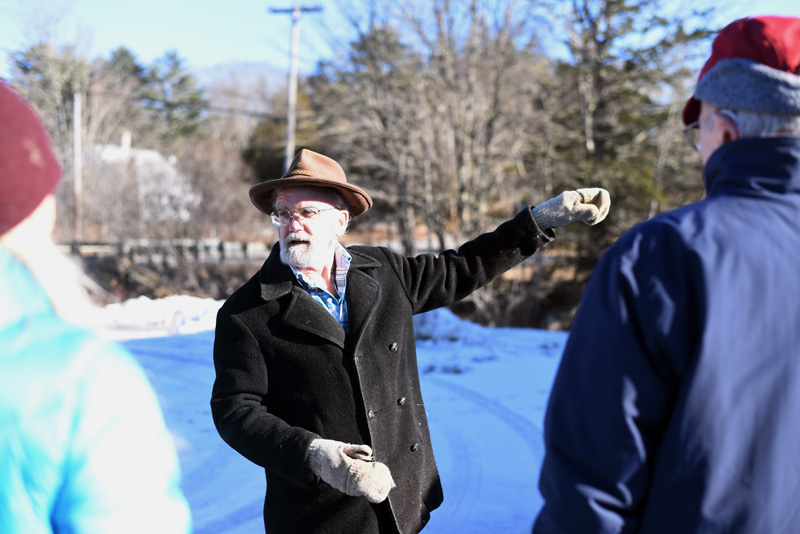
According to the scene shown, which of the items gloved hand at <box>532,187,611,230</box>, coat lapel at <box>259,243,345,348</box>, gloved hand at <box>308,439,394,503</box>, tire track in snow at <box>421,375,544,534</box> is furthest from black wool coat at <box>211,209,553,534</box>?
tire track in snow at <box>421,375,544,534</box>

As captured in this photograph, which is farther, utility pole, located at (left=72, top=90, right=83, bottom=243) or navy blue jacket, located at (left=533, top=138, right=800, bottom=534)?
utility pole, located at (left=72, top=90, right=83, bottom=243)

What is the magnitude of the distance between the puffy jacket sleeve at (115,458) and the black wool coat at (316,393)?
90 cm

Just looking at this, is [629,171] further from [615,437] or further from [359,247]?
[615,437]

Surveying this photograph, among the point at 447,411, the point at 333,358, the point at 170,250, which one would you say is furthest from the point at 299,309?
the point at 170,250

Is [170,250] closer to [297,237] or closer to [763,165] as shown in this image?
[297,237]

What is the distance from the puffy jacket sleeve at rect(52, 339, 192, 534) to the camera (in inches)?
43.8

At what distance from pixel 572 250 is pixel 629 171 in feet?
7.53

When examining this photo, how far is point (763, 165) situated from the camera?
1.38 metres

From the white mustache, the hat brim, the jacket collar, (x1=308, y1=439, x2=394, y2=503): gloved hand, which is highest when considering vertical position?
the jacket collar

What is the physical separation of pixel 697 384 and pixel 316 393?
1.32 metres

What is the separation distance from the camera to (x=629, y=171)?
15.5 metres

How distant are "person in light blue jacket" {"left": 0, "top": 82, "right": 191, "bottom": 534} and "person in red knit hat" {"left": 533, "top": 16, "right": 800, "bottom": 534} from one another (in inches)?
31.6

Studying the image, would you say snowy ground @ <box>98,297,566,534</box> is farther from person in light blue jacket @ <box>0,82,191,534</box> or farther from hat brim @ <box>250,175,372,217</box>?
person in light blue jacket @ <box>0,82,191,534</box>

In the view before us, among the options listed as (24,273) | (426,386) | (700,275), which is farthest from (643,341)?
(426,386)
